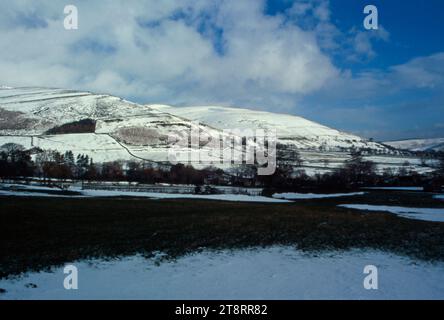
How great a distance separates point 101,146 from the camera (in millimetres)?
177125

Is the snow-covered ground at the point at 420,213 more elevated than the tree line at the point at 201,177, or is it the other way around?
the tree line at the point at 201,177

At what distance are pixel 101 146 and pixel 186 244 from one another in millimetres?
169962

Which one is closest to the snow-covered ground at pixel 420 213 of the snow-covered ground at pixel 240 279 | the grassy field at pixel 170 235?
the grassy field at pixel 170 235

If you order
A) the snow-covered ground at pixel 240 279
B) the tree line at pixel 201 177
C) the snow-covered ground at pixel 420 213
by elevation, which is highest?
the tree line at pixel 201 177

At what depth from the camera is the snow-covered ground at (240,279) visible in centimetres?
1157

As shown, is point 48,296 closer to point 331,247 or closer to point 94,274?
point 94,274

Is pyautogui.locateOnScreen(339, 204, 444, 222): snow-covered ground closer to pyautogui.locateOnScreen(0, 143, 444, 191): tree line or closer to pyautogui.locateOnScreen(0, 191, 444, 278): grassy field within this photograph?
pyautogui.locateOnScreen(0, 191, 444, 278): grassy field

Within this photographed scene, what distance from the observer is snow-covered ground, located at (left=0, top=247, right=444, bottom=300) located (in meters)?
11.6

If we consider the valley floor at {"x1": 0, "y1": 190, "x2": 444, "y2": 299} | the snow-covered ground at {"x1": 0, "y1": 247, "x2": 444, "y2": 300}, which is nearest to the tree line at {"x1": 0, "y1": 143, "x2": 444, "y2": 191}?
the valley floor at {"x1": 0, "y1": 190, "x2": 444, "y2": 299}

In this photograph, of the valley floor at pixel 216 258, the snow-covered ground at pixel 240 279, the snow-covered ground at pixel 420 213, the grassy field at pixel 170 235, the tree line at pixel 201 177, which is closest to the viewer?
the snow-covered ground at pixel 240 279

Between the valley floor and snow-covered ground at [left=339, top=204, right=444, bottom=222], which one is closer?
the valley floor

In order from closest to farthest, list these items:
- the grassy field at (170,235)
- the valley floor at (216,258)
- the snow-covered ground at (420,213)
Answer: the valley floor at (216,258) → the grassy field at (170,235) → the snow-covered ground at (420,213)

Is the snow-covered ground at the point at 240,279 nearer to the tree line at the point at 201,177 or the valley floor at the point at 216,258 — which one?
the valley floor at the point at 216,258
